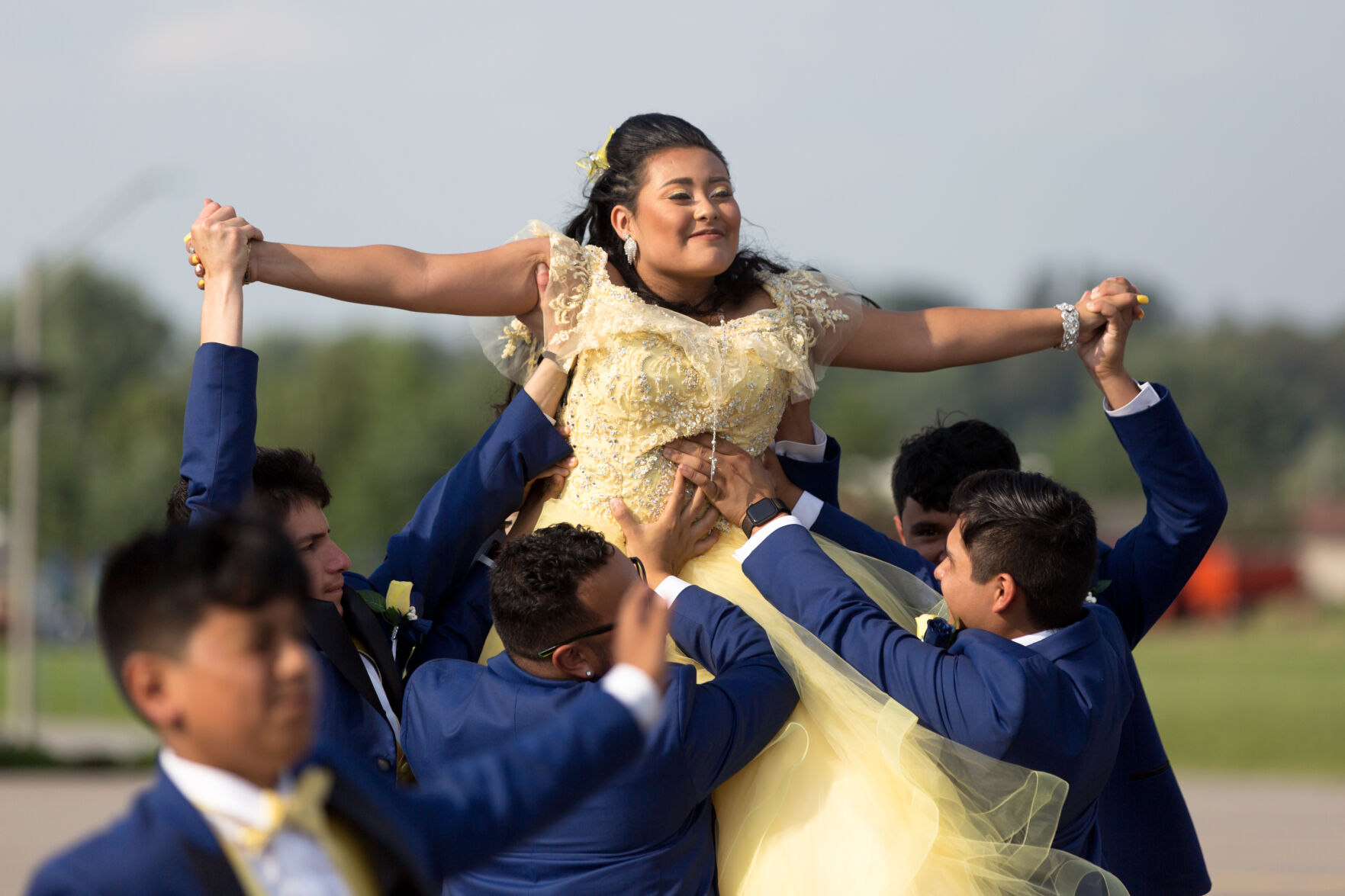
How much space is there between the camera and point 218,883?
5.77 feet

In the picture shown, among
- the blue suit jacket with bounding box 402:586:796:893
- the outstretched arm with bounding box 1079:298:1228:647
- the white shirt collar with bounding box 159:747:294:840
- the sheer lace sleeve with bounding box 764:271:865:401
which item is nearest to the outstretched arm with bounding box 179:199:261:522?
the blue suit jacket with bounding box 402:586:796:893

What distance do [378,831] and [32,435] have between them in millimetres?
17939

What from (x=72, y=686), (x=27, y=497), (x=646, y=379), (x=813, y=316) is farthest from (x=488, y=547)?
(x=72, y=686)

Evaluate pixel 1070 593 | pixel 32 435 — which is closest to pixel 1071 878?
pixel 1070 593

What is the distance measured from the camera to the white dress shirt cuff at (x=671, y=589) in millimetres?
3285

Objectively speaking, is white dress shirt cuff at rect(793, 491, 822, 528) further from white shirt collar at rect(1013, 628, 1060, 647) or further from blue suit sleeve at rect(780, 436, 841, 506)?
white shirt collar at rect(1013, 628, 1060, 647)

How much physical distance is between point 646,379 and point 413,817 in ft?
6.29

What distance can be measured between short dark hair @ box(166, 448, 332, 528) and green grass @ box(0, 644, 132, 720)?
2096 centimetres

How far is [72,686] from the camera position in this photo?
33.6 m

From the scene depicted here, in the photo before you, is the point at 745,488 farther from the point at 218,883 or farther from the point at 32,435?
the point at 32,435

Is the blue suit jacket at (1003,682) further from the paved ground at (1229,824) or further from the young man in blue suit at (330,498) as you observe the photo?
the paved ground at (1229,824)

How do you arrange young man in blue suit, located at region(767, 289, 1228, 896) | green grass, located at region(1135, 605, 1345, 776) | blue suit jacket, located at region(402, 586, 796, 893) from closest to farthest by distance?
blue suit jacket, located at region(402, 586, 796, 893) < young man in blue suit, located at region(767, 289, 1228, 896) < green grass, located at region(1135, 605, 1345, 776)

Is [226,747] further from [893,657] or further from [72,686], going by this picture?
[72,686]

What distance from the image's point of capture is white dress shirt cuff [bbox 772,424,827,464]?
13.5ft
